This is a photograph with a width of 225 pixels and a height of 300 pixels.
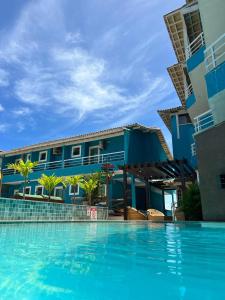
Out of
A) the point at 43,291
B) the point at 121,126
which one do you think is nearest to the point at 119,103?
the point at 121,126

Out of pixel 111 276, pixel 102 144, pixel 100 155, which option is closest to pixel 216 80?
pixel 111 276

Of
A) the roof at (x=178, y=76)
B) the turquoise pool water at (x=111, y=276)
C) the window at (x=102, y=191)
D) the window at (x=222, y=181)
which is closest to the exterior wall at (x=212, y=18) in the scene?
the roof at (x=178, y=76)

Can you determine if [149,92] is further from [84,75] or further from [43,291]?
[43,291]

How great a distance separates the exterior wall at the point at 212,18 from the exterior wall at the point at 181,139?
1145 cm

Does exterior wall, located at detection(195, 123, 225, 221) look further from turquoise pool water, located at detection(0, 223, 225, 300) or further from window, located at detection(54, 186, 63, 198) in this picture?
window, located at detection(54, 186, 63, 198)

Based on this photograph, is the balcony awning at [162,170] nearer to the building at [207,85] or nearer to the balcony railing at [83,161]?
the building at [207,85]

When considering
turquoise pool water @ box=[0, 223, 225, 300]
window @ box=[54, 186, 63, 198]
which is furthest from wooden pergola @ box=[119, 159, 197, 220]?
turquoise pool water @ box=[0, 223, 225, 300]

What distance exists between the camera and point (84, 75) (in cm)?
1730

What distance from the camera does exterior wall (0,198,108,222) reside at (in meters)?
11.8

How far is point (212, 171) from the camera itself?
10258 mm

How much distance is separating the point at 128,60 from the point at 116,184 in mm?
11898

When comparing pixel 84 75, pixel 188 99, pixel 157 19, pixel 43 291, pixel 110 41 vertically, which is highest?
pixel 157 19

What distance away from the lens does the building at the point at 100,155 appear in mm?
24922

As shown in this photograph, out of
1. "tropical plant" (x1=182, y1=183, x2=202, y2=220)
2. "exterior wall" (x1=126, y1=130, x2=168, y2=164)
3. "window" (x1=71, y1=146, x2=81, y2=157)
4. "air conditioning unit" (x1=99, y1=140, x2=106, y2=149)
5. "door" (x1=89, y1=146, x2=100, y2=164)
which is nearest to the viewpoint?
"tropical plant" (x1=182, y1=183, x2=202, y2=220)
